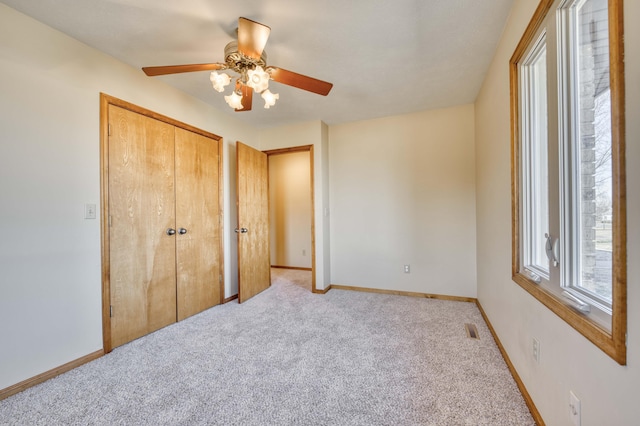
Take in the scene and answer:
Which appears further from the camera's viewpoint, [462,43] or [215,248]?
[215,248]

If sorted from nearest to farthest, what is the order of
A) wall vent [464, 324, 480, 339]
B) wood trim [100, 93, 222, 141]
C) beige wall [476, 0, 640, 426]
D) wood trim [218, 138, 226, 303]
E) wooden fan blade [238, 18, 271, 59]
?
beige wall [476, 0, 640, 426] < wooden fan blade [238, 18, 271, 59] < wood trim [100, 93, 222, 141] < wall vent [464, 324, 480, 339] < wood trim [218, 138, 226, 303]

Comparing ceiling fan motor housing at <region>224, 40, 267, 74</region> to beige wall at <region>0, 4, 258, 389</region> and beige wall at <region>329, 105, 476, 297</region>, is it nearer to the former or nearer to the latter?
beige wall at <region>0, 4, 258, 389</region>

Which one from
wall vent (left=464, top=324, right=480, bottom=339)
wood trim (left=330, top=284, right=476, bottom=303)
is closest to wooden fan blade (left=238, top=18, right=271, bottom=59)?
wall vent (left=464, top=324, right=480, bottom=339)

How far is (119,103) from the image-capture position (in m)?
2.16

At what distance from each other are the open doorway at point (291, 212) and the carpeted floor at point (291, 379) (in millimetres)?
2625

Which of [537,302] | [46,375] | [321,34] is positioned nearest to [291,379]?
[537,302]

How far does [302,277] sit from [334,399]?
3.05m

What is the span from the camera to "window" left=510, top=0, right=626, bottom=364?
0.77 meters

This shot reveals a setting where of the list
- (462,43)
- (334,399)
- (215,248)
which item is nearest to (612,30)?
(462,43)

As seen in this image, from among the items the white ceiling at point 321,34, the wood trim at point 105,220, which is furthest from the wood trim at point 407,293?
the wood trim at point 105,220

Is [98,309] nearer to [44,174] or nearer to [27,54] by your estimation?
[44,174]

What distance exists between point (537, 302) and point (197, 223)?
2.97 m

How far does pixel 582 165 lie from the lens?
1.07m

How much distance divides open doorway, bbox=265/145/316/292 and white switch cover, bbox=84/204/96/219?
3381 mm
